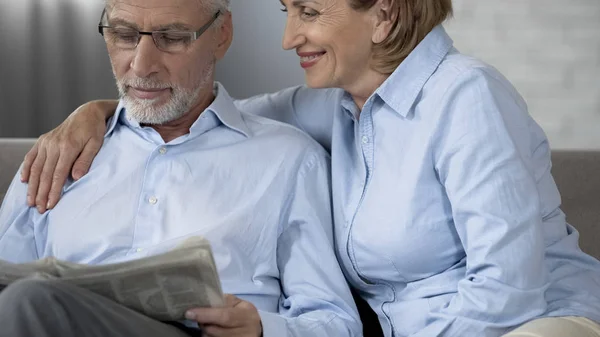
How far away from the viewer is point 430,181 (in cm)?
176

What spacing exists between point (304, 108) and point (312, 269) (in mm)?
467

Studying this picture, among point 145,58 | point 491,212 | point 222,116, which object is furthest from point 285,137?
point 491,212

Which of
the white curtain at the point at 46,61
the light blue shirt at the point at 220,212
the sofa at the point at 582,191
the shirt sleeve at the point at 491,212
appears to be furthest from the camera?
the white curtain at the point at 46,61

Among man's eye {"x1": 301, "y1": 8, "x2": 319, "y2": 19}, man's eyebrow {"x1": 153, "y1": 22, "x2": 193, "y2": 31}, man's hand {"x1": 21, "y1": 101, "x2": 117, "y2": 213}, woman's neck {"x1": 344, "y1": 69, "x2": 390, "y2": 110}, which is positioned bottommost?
man's hand {"x1": 21, "y1": 101, "x2": 117, "y2": 213}

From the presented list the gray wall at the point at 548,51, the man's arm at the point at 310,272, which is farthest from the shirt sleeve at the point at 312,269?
the gray wall at the point at 548,51

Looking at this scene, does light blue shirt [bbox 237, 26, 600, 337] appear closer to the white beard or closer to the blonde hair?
the blonde hair

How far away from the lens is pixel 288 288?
1.93 m

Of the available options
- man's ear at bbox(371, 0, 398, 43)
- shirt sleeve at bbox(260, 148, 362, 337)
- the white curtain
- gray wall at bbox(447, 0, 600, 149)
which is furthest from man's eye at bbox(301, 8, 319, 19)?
the white curtain

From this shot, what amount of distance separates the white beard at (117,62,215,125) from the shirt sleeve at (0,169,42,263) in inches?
11.9

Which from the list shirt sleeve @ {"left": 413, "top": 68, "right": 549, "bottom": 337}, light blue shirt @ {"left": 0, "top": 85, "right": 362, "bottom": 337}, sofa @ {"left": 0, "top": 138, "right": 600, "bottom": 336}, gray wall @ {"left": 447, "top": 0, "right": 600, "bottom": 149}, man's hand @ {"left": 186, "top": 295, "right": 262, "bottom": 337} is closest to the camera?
man's hand @ {"left": 186, "top": 295, "right": 262, "bottom": 337}

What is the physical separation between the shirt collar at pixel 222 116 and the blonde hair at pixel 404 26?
0.37m

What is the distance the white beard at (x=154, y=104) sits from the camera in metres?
1.99

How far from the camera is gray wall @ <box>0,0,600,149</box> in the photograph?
377cm

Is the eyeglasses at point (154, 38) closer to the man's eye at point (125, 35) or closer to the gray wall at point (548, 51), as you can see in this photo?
the man's eye at point (125, 35)
